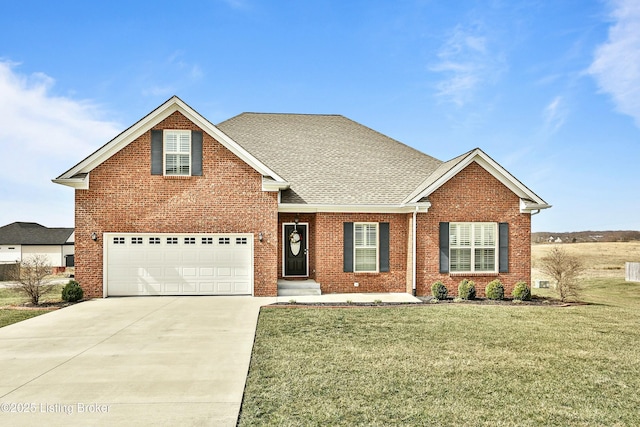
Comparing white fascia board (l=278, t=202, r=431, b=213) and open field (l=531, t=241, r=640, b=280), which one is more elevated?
white fascia board (l=278, t=202, r=431, b=213)

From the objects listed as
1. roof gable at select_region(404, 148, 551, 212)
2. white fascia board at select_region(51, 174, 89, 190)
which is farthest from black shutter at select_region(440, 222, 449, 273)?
white fascia board at select_region(51, 174, 89, 190)

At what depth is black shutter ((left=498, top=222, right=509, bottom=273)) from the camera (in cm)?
1612

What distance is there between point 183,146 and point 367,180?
23.3 ft

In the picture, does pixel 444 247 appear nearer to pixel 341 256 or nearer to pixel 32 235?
pixel 341 256

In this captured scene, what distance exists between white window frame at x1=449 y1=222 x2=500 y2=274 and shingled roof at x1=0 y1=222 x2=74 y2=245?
3868 cm

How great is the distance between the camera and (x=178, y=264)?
1526 cm

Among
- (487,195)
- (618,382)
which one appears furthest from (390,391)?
(487,195)

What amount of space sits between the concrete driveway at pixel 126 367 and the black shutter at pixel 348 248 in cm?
467

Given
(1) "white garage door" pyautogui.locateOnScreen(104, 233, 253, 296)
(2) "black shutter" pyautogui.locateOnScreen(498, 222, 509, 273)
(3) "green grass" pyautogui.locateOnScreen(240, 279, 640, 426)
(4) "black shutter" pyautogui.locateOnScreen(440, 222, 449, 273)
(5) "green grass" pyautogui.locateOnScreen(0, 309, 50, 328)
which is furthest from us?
(2) "black shutter" pyautogui.locateOnScreen(498, 222, 509, 273)

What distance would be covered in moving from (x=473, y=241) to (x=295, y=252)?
6.52m

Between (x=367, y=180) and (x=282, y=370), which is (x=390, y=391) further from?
(x=367, y=180)

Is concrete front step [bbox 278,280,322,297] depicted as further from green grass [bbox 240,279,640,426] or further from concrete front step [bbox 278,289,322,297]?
green grass [bbox 240,279,640,426]

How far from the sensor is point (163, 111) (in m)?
14.9

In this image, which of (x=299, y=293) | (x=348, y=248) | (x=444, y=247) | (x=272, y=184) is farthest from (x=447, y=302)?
(x=272, y=184)
